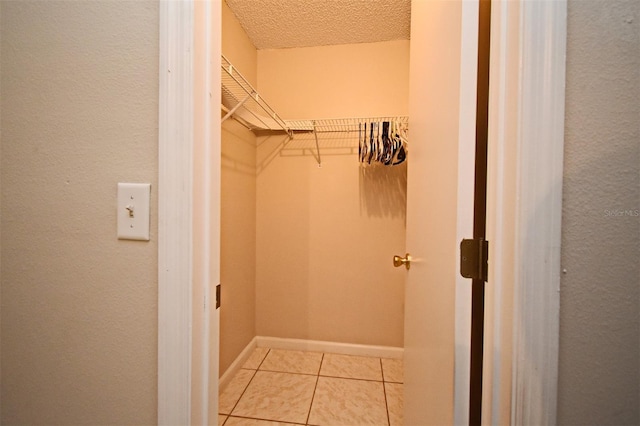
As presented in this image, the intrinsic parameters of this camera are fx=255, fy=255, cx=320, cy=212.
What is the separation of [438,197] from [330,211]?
1.30 metres

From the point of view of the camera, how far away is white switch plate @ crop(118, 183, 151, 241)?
538 mm

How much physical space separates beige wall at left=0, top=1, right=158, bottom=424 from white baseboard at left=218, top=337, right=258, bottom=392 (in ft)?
3.50

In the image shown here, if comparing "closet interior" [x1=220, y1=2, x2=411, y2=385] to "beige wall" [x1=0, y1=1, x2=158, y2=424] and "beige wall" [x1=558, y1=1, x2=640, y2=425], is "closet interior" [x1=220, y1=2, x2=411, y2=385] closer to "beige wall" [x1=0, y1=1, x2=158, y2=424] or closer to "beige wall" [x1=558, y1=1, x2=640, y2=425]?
"beige wall" [x1=0, y1=1, x2=158, y2=424]

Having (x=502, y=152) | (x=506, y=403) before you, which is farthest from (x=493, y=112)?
(x=506, y=403)

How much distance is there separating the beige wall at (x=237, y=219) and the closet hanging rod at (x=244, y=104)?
102 mm

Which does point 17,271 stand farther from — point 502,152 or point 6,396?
point 502,152

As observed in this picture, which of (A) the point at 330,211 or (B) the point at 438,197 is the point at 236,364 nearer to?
(A) the point at 330,211

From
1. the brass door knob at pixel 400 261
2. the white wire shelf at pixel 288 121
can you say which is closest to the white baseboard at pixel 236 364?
the brass door knob at pixel 400 261

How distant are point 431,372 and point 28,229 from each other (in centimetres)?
110

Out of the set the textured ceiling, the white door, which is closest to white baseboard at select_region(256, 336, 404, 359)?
the white door

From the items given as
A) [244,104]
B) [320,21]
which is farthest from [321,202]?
[320,21]

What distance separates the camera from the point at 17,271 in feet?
1.98

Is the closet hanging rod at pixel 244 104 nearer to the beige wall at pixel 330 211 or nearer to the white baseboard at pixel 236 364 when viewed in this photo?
the beige wall at pixel 330 211

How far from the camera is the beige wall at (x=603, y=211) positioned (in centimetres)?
42
